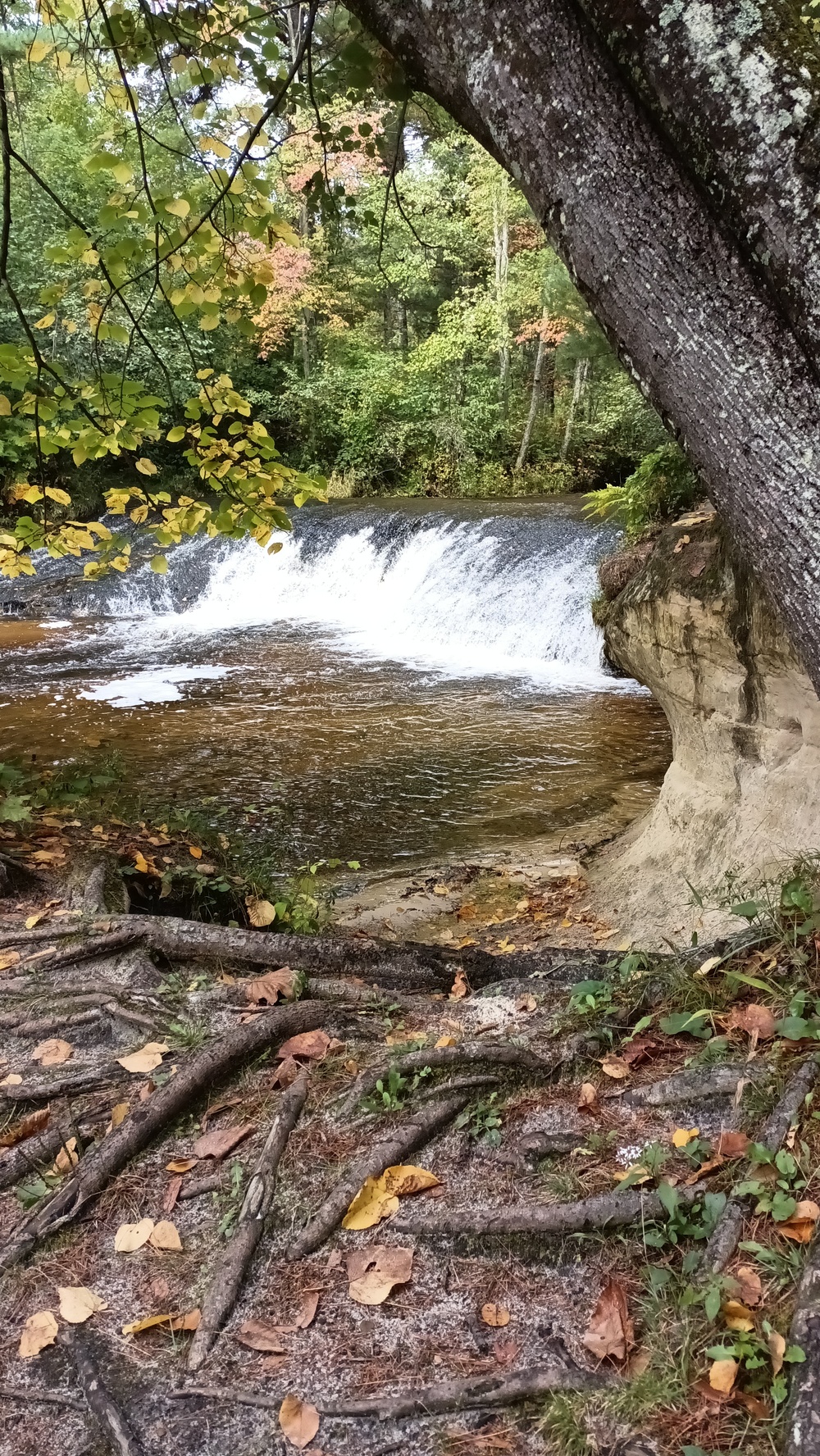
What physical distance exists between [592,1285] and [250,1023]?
1175 millimetres

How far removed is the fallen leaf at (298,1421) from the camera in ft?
4.82

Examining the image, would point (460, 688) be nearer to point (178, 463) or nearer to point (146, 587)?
point (146, 587)

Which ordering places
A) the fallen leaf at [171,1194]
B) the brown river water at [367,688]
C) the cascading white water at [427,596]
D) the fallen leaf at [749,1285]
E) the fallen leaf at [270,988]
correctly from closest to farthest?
1. the fallen leaf at [749,1285]
2. the fallen leaf at [171,1194]
3. the fallen leaf at [270,988]
4. the brown river water at [367,688]
5. the cascading white water at [427,596]

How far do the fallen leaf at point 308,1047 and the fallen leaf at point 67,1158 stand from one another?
0.55 metres

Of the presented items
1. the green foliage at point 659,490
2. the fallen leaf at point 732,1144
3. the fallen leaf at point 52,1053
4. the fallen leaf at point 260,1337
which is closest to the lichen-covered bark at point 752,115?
the fallen leaf at point 732,1144

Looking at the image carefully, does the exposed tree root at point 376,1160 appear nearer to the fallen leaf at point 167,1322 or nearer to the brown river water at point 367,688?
the fallen leaf at point 167,1322

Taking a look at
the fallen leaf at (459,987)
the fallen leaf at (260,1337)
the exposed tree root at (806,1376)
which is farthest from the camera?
the fallen leaf at (459,987)

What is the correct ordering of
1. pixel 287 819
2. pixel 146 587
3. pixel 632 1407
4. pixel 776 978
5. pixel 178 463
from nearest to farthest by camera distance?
pixel 632 1407 → pixel 776 978 → pixel 287 819 → pixel 146 587 → pixel 178 463

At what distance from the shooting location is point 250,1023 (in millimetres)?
2494

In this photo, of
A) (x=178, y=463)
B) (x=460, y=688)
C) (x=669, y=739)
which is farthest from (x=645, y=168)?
(x=178, y=463)

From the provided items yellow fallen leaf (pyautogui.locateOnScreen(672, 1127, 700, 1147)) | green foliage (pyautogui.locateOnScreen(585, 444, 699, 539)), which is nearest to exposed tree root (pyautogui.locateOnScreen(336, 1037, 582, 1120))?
yellow fallen leaf (pyautogui.locateOnScreen(672, 1127, 700, 1147))

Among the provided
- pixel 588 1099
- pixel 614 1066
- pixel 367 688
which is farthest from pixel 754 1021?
pixel 367 688

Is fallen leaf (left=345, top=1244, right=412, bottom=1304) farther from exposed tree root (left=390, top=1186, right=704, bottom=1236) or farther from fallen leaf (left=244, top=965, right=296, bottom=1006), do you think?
fallen leaf (left=244, top=965, right=296, bottom=1006)

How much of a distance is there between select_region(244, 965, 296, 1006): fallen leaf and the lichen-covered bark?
86.9 inches
